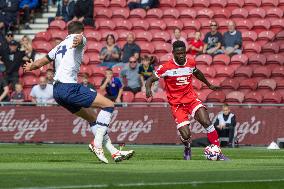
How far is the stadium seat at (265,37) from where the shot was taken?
1203 inches

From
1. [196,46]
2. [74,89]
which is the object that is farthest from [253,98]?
[74,89]

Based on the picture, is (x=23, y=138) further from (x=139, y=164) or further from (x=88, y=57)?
(x=139, y=164)

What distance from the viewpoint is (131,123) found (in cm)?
2800

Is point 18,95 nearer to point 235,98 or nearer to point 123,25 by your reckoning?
point 123,25

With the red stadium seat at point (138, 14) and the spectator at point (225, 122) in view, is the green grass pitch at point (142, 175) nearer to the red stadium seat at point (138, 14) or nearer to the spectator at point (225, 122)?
the spectator at point (225, 122)

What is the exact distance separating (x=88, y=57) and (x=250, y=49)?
544 cm

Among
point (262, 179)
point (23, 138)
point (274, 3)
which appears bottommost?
point (23, 138)

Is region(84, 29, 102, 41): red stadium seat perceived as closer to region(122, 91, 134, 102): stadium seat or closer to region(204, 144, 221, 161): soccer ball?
region(122, 91, 134, 102): stadium seat

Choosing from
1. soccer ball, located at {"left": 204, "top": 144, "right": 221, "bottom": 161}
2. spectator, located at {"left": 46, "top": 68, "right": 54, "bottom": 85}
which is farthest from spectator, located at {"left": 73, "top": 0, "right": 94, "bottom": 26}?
soccer ball, located at {"left": 204, "top": 144, "right": 221, "bottom": 161}

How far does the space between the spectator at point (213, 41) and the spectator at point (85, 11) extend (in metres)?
4.61

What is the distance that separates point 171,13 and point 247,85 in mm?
4995

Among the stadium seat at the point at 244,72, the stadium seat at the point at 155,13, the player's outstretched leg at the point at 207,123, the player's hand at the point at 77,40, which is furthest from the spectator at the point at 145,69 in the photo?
the player's hand at the point at 77,40

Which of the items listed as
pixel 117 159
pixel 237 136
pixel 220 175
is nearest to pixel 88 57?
pixel 237 136

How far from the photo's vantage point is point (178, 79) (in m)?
18.7
